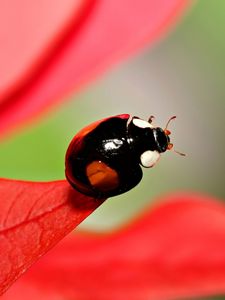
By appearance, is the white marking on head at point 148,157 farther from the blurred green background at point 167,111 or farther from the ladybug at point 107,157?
the blurred green background at point 167,111

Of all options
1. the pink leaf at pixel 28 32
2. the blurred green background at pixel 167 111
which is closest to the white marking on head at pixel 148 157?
the pink leaf at pixel 28 32

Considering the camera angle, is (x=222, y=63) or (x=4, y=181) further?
(x=222, y=63)

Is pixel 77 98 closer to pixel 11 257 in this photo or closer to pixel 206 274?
pixel 206 274

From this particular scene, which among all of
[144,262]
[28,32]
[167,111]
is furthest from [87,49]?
[167,111]

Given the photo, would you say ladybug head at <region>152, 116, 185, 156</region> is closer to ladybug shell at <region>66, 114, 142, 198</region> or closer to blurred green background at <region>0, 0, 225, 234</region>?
ladybug shell at <region>66, 114, 142, 198</region>

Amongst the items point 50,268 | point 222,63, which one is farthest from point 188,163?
point 50,268

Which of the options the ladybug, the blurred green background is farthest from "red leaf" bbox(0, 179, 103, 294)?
the blurred green background
